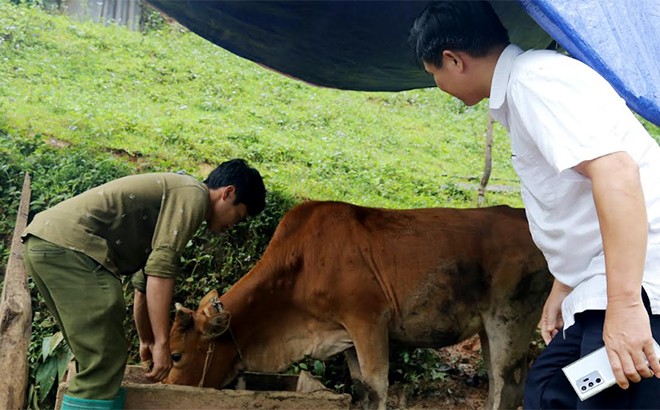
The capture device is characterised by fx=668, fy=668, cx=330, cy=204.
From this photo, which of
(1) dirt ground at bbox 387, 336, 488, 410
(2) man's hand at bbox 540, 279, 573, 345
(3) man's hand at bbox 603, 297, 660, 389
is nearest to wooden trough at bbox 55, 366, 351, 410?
(1) dirt ground at bbox 387, 336, 488, 410

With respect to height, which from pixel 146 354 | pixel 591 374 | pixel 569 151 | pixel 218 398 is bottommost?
pixel 218 398

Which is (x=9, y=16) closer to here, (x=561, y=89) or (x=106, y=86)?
(x=106, y=86)

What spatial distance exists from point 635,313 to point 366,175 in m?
7.81

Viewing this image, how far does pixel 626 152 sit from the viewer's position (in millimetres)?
2064

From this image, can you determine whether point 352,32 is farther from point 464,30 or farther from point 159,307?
point 464,30

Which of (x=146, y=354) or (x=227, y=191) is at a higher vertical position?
(x=227, y=191)

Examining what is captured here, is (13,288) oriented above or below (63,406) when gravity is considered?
above

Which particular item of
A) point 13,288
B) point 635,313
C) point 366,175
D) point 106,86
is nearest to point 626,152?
point 635,313

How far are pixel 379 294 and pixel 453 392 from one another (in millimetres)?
1787

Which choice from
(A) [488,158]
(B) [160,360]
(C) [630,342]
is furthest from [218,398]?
(A) [488,158]

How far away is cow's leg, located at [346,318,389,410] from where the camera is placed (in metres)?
4.99

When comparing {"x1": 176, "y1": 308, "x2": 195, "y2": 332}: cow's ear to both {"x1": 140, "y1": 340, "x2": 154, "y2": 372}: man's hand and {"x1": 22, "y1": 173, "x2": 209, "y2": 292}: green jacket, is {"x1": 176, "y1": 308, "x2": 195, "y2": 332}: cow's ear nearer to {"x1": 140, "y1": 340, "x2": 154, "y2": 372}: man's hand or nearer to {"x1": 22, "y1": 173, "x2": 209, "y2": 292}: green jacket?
{"x1": 140, "y1": 340, "x2": 154, "y2": 372}: man's hand

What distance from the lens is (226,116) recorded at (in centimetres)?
1070

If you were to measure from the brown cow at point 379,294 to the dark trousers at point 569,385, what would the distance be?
104 inches
